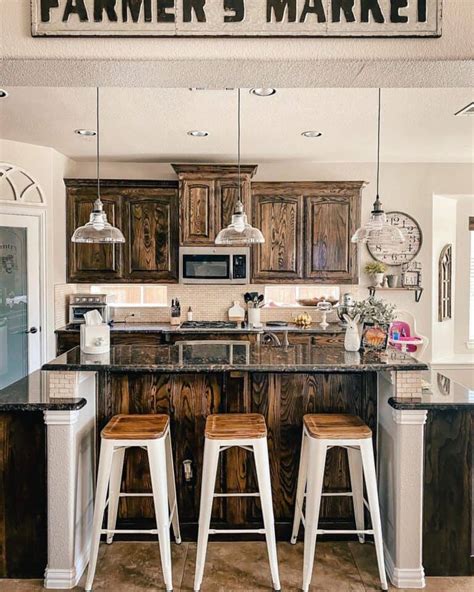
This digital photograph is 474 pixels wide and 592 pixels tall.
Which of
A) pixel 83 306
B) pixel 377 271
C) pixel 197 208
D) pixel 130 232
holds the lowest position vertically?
pixel 83 306

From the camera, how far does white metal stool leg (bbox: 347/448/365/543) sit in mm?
2600

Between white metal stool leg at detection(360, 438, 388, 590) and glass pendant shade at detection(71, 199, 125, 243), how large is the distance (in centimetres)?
195

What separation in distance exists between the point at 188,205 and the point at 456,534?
367 cm

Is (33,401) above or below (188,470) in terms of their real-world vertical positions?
above

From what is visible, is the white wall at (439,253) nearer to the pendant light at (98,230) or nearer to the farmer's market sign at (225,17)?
the pendant light at (98,230)

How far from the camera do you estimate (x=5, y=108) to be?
355 centimetres

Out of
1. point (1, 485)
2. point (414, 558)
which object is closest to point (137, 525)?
point (1, 485)

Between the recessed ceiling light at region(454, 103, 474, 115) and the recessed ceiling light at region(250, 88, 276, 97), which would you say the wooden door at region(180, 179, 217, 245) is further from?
the recessed ceiling light at region(454, 103, 474, 115)

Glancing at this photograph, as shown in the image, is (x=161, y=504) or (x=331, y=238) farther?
(x=331, y=238)

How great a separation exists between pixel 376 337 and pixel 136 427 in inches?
56.8

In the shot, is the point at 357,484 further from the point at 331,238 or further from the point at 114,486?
the point at 331,238

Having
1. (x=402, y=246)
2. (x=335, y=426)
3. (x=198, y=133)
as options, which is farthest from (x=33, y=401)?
(x=402, y=246)

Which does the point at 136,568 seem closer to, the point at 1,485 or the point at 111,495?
the point at 111,495

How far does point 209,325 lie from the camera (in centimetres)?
504
